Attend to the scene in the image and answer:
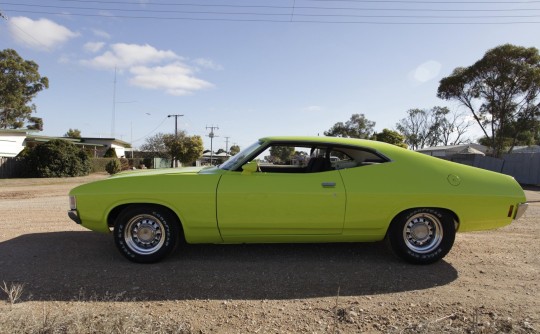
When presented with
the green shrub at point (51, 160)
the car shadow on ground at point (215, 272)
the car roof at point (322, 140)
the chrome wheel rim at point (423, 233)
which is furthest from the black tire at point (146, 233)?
the green shrub at point (51, 160)

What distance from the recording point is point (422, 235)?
4.58 meters

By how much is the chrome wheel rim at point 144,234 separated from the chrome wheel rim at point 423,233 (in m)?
2.86

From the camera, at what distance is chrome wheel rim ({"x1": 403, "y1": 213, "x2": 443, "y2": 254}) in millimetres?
4539

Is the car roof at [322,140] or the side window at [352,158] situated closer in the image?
the side window at [352,158]

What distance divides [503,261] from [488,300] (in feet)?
4.80

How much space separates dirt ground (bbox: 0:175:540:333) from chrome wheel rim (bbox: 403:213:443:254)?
264mm

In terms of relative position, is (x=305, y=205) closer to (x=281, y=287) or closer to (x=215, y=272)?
(x=281, y=287)

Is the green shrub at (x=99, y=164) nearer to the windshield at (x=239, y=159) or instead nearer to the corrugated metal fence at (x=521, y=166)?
the corrugated metal fence at (x=521, y=166)

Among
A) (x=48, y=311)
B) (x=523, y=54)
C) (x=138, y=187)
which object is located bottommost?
(x=48, y=311)

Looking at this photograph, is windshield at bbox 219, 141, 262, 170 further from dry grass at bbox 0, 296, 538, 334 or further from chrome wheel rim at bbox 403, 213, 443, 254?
chrome wheel rim at bbox 403, 213, 443, 254

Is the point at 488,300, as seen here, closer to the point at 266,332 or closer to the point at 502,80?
the point at 266,332

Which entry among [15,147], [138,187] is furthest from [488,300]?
[15,147]

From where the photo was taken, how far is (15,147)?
96.5ft

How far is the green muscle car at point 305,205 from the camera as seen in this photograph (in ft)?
14.1
